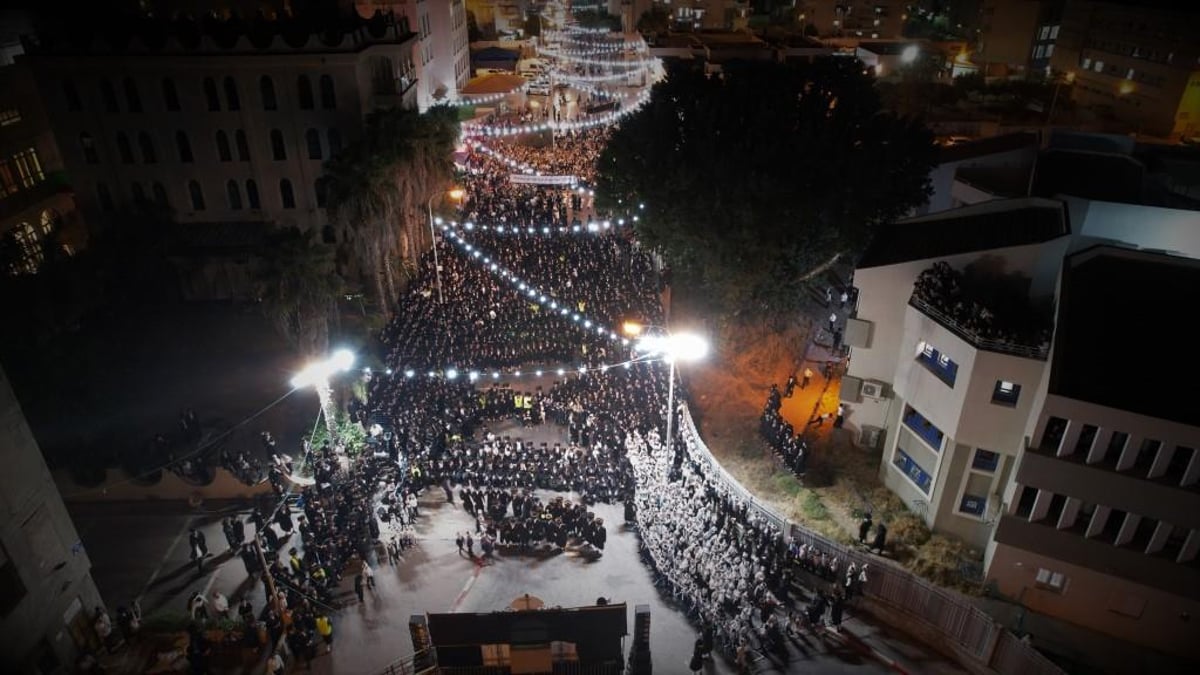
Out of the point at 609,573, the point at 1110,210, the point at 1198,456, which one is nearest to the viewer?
the point at 1198,456

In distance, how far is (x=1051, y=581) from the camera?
1683 cm

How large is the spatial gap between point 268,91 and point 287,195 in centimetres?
456

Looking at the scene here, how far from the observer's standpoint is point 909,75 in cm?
5681

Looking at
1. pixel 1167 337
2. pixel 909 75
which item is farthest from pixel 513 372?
pixel 909 75

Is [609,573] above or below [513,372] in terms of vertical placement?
below

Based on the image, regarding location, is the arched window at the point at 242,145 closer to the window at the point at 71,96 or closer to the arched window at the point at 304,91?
the arched window at the point at 304,91

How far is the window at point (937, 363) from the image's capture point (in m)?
18.2

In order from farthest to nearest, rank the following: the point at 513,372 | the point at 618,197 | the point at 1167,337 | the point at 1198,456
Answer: the point at 618,197, the point at 513,372, the point at 1167,337, the point at 1198,456

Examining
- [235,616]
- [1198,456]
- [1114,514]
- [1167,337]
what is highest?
[1167,337]

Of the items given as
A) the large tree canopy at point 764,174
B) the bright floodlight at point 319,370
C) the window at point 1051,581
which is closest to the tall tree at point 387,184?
the large tree canopy at point 764,174

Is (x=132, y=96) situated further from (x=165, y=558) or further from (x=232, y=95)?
(x=165, y=558)

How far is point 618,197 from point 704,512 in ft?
48.9

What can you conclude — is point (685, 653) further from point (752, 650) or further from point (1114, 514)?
→ point (1114, 514)

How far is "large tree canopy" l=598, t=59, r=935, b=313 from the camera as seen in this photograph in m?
24.1
